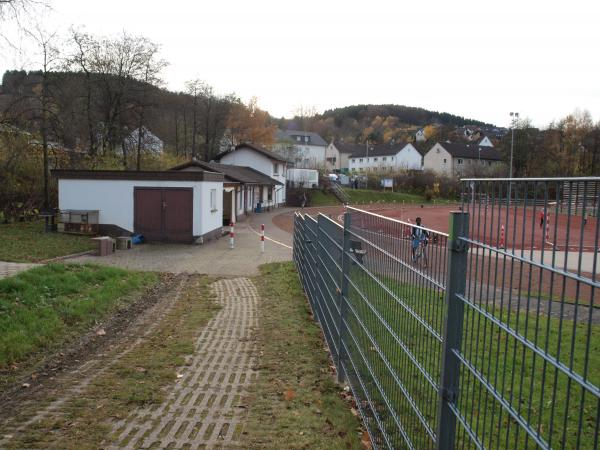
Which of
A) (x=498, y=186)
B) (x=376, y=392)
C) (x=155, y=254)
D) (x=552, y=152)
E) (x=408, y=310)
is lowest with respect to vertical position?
(x=155, y=254)

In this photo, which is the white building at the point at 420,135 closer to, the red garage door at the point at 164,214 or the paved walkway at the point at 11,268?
the red garage door at the point at 164,214

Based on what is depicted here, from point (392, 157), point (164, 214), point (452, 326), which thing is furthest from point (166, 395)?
point (392, 157)

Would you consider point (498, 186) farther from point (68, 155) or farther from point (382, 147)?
point (382, 147)

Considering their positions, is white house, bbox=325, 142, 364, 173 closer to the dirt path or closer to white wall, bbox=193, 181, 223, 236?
white wall, bbox=193, 181, 223, 236

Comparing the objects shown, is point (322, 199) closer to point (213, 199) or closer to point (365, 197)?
point (365, 197)

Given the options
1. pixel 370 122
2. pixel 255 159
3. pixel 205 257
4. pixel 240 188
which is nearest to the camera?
pixel 205 257

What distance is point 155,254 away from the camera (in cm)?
1934

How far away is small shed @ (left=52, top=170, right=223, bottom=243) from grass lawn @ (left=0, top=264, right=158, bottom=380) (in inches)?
395

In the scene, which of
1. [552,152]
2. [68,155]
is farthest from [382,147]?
[68,155]

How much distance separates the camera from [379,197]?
2699 inches

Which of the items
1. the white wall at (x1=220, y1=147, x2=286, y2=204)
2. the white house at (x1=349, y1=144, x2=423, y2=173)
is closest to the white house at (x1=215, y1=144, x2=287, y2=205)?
the white wall at (x1=220, y1=147, x2=286, y2=204)

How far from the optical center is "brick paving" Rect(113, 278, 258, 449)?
4.37 meters

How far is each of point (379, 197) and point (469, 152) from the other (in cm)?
3054

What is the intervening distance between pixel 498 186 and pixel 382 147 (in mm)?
108565
